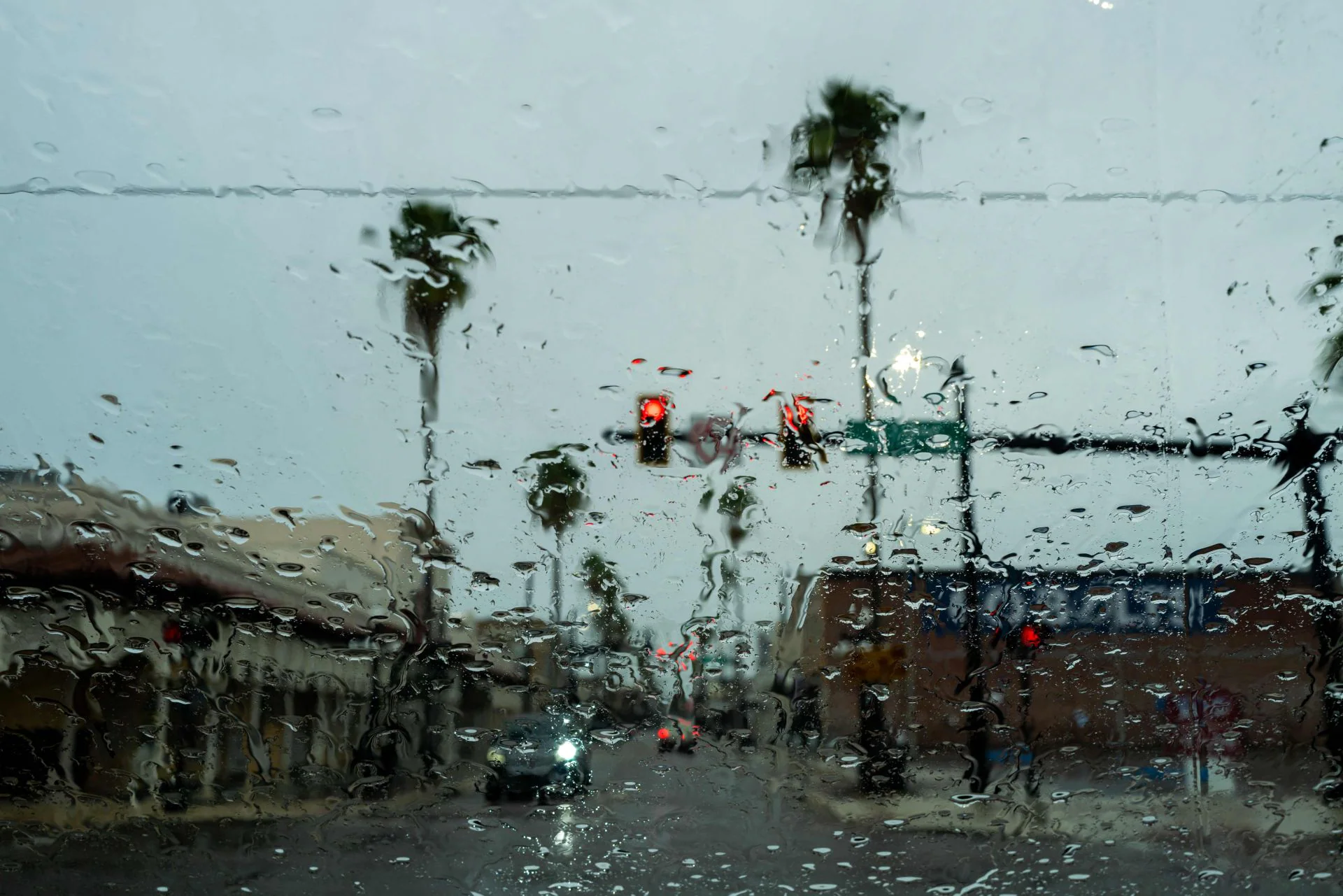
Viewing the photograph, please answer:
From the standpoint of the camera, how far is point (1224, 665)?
365 cm

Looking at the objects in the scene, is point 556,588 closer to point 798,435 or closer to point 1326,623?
point 798,435

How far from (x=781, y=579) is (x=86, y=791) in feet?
8.95

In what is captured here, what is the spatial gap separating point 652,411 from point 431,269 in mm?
1061

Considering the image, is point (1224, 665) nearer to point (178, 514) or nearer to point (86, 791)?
point (178, 514)

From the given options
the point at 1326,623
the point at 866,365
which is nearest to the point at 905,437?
the point at 866,365

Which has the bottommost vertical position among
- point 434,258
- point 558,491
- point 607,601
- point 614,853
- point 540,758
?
point 614,853

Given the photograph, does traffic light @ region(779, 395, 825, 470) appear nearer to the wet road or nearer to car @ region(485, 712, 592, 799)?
the wet road

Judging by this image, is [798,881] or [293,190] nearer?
[798,881]

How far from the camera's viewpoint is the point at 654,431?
3.78m

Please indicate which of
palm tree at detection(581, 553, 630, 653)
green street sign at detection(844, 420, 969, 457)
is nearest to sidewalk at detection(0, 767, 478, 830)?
palm tree at detection(581, 553, 630, 653)

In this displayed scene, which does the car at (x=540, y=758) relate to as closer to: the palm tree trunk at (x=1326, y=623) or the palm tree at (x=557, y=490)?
the palm tree at (x=557, y=490)

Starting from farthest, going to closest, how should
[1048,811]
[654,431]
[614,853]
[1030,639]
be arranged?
[654,431], [1030,639], [1048,811], [614,853]

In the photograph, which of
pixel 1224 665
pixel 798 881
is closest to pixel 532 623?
pixel 798 881

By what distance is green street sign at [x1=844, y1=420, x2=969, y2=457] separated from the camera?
150 inches
